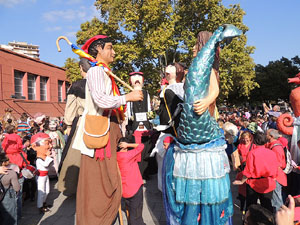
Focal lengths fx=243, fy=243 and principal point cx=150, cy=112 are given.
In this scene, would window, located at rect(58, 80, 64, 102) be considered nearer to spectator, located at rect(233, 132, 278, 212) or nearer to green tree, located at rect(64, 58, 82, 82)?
green tree, located at rect(64, 58, 82, 82)

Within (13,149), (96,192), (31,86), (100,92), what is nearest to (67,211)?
(13,149)

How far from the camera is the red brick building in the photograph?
16.5m

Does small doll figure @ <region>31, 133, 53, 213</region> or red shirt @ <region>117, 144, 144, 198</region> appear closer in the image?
red shirt @ <region>117, 144, 144, 198</region>

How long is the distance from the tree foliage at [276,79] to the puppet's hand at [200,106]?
33.3 m

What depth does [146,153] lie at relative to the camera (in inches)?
227

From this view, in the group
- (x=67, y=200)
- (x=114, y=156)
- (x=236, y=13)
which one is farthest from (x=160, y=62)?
(x=114, y=156)

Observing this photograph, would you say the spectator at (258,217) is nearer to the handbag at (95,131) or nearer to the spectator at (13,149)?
the handbag at (95,131)

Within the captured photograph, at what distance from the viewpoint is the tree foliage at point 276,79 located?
3167 cm

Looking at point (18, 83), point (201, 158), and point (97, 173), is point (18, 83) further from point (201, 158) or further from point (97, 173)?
point (201, 158)

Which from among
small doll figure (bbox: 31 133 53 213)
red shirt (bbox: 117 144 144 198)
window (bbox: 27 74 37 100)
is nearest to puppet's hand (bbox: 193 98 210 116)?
red shirt (bbox: 117 144 144 198)

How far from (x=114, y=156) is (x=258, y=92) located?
34718mm

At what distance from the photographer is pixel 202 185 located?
1.95 m

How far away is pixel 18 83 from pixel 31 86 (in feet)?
5.96

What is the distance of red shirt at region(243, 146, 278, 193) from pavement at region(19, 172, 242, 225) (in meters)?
0.68
